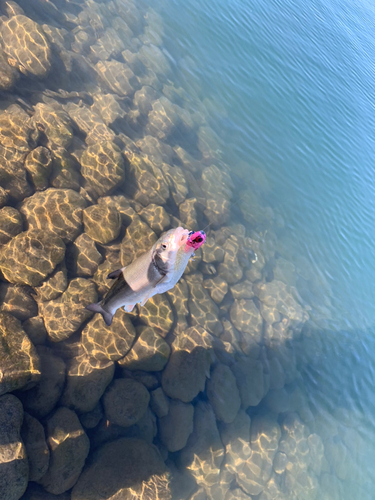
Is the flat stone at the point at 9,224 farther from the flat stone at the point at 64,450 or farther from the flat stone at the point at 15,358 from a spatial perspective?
the flat stone at the point at 64,450

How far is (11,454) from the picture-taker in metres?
5.33

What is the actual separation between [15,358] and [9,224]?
126 inches

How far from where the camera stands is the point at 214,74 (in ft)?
56.6

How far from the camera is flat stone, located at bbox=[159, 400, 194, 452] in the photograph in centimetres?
797

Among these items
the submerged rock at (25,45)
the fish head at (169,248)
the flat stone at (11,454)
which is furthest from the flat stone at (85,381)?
the submerged rock at (25,45)

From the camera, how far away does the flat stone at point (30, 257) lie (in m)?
6.87

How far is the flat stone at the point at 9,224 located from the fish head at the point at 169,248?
5.23 metres

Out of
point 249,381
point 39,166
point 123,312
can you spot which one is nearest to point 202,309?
point 249,381

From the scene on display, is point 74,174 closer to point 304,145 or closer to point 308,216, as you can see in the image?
point 308,216

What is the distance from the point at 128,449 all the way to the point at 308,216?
45.9ft

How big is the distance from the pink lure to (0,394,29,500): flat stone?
5.32 metres

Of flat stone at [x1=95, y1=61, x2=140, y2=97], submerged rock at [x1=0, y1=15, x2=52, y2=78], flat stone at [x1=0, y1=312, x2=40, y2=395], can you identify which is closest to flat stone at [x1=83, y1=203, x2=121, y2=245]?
flat stone at [x1=0, y1=312, x2=40, y2=395]

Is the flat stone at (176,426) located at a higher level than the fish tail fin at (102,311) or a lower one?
lower

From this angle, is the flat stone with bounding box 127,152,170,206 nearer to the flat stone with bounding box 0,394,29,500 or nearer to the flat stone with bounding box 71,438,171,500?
the flat stone with bounding box 0,394,29,500
